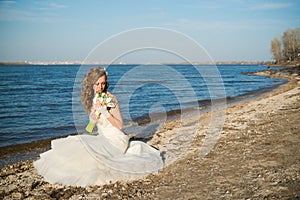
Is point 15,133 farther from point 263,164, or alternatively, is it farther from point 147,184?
point 263,164

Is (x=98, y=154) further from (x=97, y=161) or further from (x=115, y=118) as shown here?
(x=115, y=118)

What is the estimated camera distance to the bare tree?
11212 cm

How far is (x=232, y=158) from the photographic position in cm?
728

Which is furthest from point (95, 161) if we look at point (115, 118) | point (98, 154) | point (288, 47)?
point (288, 47)

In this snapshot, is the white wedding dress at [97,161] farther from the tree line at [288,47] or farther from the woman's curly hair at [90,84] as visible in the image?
the tree line at [288,47]

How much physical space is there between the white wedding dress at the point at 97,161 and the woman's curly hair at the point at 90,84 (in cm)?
58

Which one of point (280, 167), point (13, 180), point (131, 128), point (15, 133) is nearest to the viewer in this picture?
point (280, 167)

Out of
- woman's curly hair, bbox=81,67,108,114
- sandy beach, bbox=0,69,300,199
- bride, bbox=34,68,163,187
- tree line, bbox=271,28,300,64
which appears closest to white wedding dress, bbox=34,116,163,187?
bride, bbox=34,68,163,187

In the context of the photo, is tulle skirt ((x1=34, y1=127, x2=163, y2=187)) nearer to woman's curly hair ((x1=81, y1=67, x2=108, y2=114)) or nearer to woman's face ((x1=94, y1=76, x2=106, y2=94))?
woman's curly hair ((x1=81, y1=67, x2=108, y2=114))

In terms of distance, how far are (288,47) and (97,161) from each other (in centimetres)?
11866

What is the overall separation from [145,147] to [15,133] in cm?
864

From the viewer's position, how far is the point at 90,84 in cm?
667

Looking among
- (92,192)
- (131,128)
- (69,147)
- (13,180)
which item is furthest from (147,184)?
(131,128)

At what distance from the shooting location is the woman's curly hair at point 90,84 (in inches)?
256
